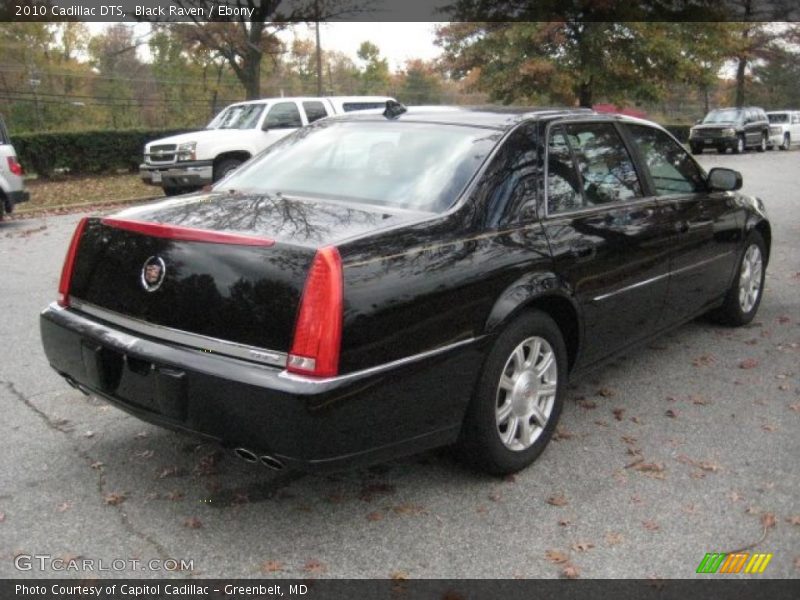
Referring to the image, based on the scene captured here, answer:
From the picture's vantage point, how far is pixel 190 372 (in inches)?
112

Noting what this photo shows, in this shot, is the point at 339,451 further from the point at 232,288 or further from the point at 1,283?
the point at 1,283

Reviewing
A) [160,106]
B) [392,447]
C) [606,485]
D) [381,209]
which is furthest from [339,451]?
[160,106]

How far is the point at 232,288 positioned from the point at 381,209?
2.69 feet

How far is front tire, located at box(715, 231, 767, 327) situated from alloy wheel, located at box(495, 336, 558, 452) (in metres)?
2.63

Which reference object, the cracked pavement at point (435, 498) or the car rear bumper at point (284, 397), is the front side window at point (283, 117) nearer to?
the cracked pavement at point (435, 498)

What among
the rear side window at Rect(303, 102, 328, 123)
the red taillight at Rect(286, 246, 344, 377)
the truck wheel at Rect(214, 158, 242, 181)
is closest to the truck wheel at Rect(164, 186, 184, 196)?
the truck wheel at Rect(214, 158, 242, 181)

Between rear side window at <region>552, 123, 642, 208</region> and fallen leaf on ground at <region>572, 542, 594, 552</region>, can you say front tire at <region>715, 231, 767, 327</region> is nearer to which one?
rear side window at <region>552, 123, 642, 208</region>

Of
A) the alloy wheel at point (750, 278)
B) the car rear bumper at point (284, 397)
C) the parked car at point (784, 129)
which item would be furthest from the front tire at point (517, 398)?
the parked car at point (784, 129)

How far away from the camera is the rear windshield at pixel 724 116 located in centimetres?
3057

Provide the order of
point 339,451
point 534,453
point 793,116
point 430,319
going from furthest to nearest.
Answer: point 793,116 < point 534,453 < point 430,319 < point 339,451

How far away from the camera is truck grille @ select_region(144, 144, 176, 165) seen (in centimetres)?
1465

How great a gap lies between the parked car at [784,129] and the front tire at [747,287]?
1227 inches

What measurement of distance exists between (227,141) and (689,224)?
1129cm

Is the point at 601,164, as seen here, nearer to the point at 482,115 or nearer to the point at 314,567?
the point at 482,115
